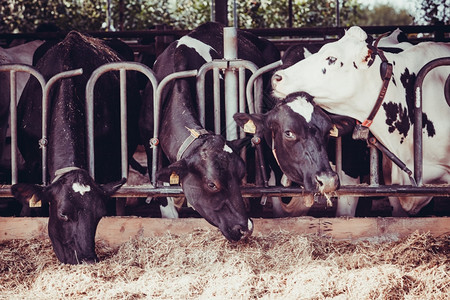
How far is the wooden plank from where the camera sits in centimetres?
478

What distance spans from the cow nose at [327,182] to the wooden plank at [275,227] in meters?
0.58

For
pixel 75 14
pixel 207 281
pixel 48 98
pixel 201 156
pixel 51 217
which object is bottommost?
pixel 207 281

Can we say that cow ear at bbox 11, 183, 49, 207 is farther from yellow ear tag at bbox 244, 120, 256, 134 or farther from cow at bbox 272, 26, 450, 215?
cow at bbox 272, 26, 450, 215

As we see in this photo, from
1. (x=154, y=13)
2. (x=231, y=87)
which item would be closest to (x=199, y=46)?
(x=231, y=87)

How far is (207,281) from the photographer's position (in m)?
4.05

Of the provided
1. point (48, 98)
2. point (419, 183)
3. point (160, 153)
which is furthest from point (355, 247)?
point (48, 98)

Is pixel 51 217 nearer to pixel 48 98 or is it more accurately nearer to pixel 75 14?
pixel 48 98

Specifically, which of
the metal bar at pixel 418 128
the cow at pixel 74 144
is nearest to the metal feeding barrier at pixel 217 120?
the metal bar at pixel 418 128

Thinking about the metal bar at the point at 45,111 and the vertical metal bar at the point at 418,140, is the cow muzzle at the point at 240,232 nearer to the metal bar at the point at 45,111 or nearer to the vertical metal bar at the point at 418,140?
the vertical metal bar at the point at 418,140

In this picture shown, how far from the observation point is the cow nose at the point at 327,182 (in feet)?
14.1

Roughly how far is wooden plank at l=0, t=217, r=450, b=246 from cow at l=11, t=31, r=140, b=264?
38cm

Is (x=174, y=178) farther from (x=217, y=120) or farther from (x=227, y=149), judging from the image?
(x=217, y=120)

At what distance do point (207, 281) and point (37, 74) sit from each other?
2115 millimetres

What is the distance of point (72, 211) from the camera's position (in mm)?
4410
